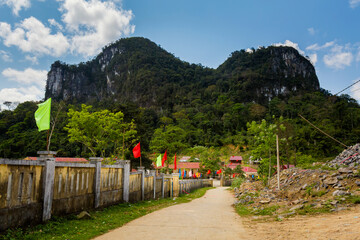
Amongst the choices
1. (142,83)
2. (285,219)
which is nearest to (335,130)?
(285,219)

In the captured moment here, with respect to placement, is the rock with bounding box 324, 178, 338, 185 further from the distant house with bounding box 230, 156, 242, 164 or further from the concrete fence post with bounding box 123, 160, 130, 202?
the distant house with bounding box 230, 156, 242, 164

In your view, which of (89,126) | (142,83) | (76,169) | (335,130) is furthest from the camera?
(142,83)

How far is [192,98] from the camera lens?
4958 inches

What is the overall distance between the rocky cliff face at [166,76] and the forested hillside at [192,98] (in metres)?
0.53

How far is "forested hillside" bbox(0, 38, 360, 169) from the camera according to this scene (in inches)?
2215

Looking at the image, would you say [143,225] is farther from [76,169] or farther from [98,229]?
[76,169]

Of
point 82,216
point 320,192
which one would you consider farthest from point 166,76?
point 82,216

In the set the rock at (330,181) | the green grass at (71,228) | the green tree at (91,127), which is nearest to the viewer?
the green grass at (71,228)

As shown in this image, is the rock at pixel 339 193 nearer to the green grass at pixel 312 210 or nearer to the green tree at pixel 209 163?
the green grass at pixel 312 210

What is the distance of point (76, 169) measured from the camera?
8.25m

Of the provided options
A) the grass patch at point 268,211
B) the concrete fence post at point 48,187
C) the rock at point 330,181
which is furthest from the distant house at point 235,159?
the concrete fence post at point 48,187

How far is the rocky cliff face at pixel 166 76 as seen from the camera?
5167 inches

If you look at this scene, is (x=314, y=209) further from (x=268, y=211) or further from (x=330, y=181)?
(x=330, y=181)

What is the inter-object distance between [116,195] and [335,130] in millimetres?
55467
